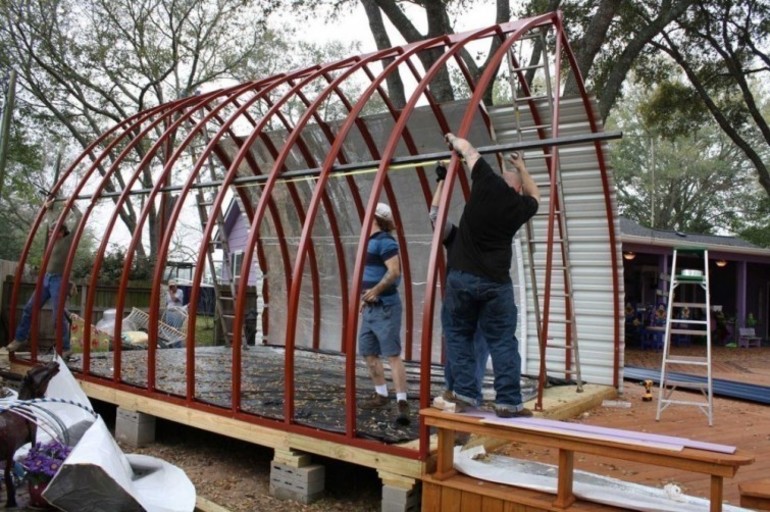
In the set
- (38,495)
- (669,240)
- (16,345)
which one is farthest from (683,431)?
(669,240)

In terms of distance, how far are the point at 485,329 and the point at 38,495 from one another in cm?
318

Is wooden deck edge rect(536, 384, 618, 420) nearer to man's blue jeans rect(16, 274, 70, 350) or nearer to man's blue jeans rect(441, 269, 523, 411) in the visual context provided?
man's blue jeans rect(441, 269, 523, 411)

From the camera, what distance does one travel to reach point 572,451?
11.1ft

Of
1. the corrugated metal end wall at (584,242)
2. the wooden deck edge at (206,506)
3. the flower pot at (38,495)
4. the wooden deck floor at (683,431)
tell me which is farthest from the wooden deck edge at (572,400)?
the flower pot at (38,495)

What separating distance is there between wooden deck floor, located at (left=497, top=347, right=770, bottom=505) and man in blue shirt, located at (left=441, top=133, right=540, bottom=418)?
3.39 feet

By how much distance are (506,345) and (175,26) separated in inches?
735

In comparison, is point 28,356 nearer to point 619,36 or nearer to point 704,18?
point 619,36

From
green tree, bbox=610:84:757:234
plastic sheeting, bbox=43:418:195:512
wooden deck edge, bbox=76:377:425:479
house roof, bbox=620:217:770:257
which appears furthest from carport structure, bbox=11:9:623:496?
green tree, bbox=610:84:757:234

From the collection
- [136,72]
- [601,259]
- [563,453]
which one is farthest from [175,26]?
[563,453]

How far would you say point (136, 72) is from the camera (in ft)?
65.1

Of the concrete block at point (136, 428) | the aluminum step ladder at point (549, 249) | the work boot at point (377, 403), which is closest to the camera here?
the work boot at point (377, 403)

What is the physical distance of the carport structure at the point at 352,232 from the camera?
4.75 meters

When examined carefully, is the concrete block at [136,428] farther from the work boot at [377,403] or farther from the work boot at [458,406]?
the work boot at [458,406]

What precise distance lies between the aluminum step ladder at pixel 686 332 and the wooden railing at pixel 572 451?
10.6 ft
